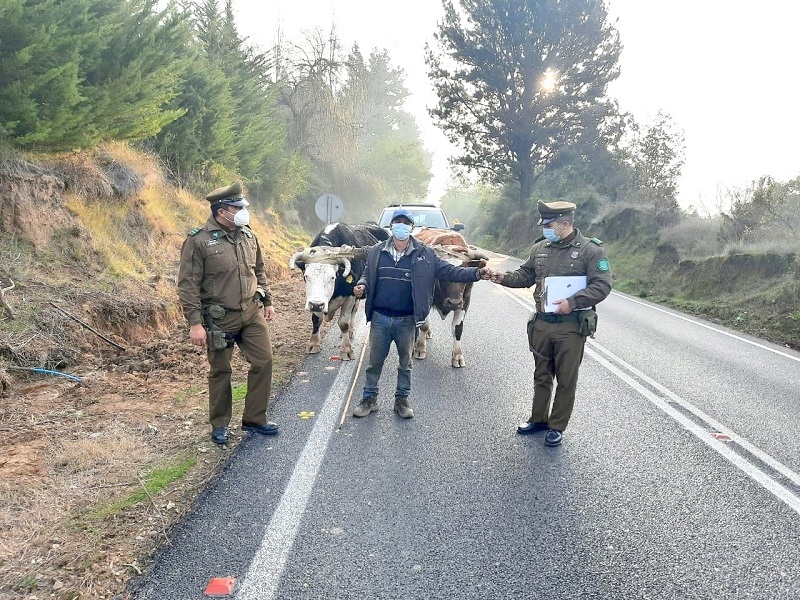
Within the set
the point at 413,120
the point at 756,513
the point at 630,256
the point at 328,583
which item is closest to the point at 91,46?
the point at 328,583

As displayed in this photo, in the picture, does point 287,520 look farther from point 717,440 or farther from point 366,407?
point 717,440

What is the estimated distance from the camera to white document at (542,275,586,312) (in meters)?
4.82

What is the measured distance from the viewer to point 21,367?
18.7ft

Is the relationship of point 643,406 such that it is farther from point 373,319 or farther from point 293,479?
point 293,479

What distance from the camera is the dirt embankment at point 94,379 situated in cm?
320

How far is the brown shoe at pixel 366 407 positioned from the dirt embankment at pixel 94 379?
1.20 meters

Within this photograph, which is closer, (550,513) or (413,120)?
(550,513)

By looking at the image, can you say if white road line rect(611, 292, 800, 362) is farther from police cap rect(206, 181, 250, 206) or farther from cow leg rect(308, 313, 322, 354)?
police cap rect(206, 181, 250, 206)

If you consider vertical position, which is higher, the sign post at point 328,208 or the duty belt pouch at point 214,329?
the sign post at point 328,208

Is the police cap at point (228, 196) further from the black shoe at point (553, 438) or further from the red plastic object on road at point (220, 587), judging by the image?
the black shoe at point (553, 438)

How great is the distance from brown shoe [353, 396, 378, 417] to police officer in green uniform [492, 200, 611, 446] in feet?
5.24

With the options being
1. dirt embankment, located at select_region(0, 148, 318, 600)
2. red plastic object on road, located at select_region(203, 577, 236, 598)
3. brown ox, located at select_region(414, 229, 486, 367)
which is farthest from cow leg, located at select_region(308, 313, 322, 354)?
red plastic object on road, located at select_region(203, 577, 236, 598)

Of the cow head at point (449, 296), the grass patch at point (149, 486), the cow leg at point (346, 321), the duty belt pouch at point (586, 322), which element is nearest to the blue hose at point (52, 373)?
the grass patch at point (149, 486)

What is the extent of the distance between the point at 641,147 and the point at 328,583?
27.4 meters
